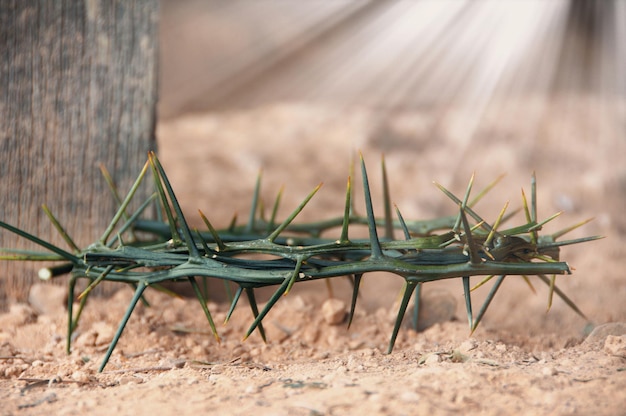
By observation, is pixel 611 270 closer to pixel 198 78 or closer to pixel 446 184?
pixel 446 184

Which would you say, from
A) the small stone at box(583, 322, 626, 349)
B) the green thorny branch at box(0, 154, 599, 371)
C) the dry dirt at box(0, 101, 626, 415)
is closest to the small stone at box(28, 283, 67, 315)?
the dry dirt at box(0, 101, 626, 415)

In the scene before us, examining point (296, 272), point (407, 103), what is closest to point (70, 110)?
point (296, 272)

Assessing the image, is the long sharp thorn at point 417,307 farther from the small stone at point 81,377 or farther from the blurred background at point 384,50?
the blurred background at point 384,50

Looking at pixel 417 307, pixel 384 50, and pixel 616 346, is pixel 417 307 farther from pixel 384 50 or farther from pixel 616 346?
pixel 384 50

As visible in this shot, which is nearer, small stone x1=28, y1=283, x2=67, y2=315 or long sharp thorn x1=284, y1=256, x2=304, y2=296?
long sharp thorn x1=284, y1=256, x2=304, y2=296

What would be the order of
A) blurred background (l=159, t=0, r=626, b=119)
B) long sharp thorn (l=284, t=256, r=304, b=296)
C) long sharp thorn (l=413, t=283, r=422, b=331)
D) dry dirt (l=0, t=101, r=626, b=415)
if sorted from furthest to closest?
blurred background (l=159, t=0, r=626, b=119) → long sharp thorn (l=413, t=283, r=422, b=331) → long sharp thorn (l=284, t=256, r=304, b=296) → dry dirt (l=0, t=101, r=626, b=415)

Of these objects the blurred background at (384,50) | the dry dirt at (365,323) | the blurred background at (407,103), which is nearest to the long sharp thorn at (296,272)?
the dry dirt at (365,323)

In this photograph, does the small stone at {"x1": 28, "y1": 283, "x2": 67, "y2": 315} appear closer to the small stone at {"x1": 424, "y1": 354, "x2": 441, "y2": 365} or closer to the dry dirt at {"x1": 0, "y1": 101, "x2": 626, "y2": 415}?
the dry dirt at {"x1": 0, "y1": 101, "x2": 626, "y2": 415}
